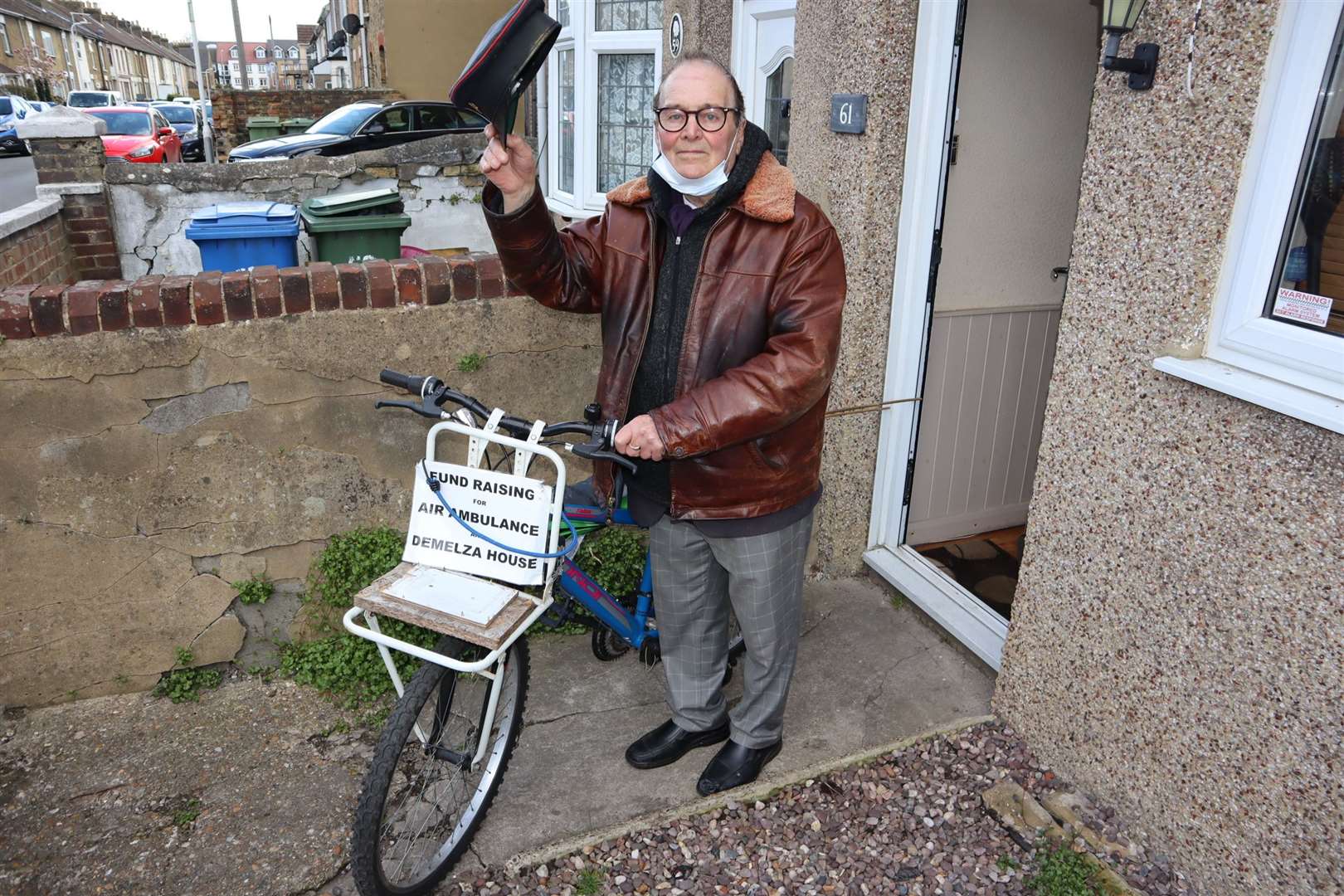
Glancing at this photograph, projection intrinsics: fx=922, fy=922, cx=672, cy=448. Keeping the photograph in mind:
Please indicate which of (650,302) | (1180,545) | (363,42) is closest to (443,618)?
(650,302)

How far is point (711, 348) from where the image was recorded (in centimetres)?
247

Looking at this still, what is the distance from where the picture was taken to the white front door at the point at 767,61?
4398 mm

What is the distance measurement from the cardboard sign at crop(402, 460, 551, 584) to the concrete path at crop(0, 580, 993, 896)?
34.7 inches

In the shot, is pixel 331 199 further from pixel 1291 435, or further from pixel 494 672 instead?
pixel 1291 435

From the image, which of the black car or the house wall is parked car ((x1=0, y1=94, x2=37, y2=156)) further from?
the house wall

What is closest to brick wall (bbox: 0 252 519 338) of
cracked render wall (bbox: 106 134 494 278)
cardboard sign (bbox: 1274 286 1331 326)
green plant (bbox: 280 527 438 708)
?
green plant (bbox: 280 527 438 708)

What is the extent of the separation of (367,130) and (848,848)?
1263 centimetres

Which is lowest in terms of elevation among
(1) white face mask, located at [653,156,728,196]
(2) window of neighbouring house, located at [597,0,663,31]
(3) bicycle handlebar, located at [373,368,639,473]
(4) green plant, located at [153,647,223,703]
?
(4) green plant, located at [153,647,223,703]

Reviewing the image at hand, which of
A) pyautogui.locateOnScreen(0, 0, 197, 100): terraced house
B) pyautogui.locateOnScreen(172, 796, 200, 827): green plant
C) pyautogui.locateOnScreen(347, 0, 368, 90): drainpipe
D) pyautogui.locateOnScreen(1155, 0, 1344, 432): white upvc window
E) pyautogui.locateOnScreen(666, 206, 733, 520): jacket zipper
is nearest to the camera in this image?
pyautogui.locateOnScreen(1155, 0, 1344, 432): white upvc window

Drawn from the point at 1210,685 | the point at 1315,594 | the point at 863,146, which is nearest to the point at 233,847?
the point at 1210,685

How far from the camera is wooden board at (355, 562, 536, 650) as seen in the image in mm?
2295

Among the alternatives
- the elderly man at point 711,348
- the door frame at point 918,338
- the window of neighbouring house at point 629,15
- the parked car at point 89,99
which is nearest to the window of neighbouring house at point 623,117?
the window of neighbouring house at point 629,15

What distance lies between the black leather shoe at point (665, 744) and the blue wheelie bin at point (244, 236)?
329cm

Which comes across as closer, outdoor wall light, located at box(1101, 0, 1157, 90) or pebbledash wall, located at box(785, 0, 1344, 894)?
pebbledash wall, located at box(785, 0, 1344, 894)
